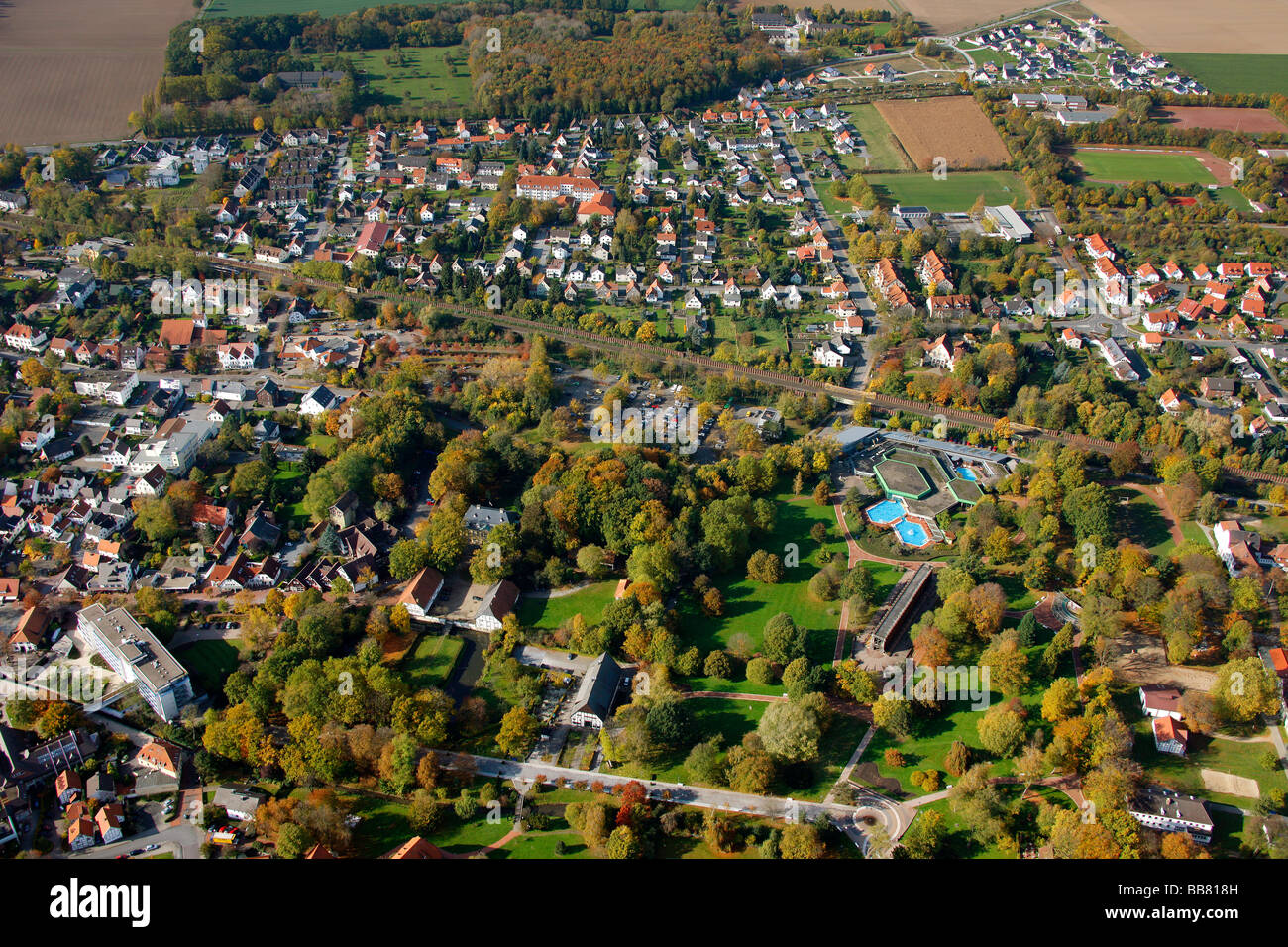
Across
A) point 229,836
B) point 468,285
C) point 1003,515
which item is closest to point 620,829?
point 229,836

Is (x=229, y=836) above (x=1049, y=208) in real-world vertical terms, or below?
below

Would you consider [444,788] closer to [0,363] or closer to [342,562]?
[342,562]

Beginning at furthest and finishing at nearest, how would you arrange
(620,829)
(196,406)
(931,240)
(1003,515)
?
→ (931,240) < (196,406) < (1003,515) < (620,829)

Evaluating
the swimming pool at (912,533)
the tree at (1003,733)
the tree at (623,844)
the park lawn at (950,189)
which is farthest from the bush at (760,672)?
the park lawn at (950,189)

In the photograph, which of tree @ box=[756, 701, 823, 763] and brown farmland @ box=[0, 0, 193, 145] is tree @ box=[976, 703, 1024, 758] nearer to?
tree @ box=[756, 701, 823, 763]

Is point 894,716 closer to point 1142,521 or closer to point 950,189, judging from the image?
point 1142,521

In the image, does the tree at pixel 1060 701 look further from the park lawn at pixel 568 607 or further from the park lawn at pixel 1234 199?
the park lawn at pixel 1234 199
